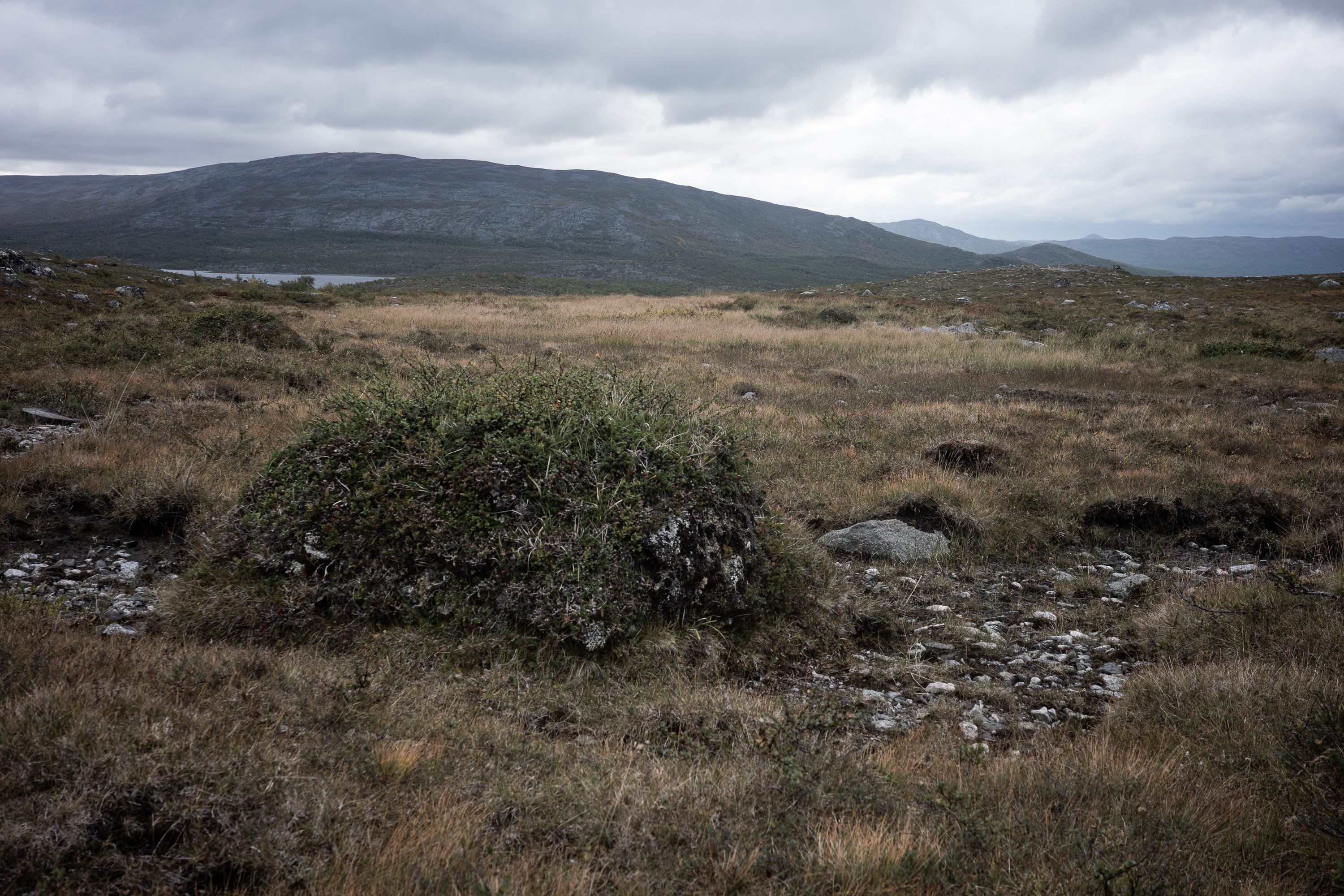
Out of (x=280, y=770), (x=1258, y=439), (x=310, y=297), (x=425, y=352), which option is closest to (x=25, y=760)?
(x=280, y=770)

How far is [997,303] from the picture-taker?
3512 centimetres

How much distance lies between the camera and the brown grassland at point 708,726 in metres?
1.99

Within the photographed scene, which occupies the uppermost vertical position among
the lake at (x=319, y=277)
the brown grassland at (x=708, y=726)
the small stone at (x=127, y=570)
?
the lake at (x=319, y=277)

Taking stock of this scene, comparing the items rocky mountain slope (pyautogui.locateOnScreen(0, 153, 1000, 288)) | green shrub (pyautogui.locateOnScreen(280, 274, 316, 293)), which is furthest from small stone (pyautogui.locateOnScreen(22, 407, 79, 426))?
rocky mountain slope (pyautogui.locateOnScreen(0, 153, 1000, 288))

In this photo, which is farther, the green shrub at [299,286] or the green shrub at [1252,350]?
the green shrub at [299,286]

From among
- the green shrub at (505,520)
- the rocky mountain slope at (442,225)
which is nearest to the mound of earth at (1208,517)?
the green shrub at (505,520)

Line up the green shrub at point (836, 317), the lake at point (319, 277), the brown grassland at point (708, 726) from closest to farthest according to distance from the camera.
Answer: the brown grassland at point (708, 726) → the green shrub at point (836, 317) → the lake at point (319, 277)

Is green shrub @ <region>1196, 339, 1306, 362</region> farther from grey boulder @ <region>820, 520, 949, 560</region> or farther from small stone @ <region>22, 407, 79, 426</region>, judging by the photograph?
small stone @ <region>22, 407, 79, 426</region>

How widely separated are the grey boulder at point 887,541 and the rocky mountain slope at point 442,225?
284 feet

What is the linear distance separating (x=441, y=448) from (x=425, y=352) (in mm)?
13214

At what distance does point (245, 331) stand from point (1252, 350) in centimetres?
2751

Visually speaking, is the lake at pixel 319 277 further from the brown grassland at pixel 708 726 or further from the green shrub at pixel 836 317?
the brown grassland at pixel 708 726

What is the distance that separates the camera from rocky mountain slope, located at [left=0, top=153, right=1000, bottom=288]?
9762 centimetres

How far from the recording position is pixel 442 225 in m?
130
